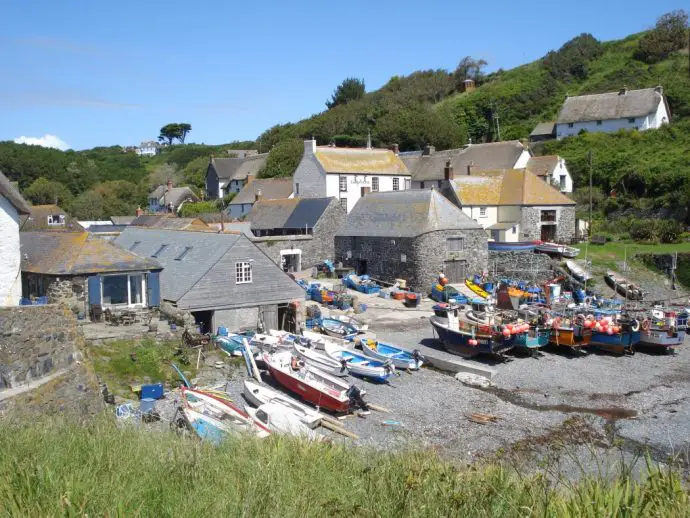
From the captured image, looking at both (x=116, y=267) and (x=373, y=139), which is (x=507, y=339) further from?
(x=373, y=139)

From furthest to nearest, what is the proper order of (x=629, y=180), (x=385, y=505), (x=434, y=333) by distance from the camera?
(x=629, y=180), (x=434, y=333), (x=385, y=505)

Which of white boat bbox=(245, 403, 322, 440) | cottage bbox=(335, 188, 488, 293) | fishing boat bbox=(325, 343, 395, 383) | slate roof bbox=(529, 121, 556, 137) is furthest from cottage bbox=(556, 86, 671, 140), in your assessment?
white boat bbox=(245, 403, 322, 440)

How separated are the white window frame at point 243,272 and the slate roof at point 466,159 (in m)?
29.5

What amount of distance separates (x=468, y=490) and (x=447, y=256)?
3041cm

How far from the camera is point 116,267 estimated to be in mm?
22828

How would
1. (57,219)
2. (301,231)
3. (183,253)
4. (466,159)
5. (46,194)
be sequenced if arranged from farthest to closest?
(46,194) < (466,159) < (57,219) < (301,231) < (183,253)

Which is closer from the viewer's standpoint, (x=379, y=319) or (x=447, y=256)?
(x=379, y=319)

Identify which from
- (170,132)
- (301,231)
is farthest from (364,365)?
(170,132)

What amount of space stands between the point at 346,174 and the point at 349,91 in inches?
2193

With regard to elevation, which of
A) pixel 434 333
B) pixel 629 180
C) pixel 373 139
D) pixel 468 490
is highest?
pixel 373 139

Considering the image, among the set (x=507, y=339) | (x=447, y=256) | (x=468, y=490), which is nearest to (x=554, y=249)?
(x=447, y=256)

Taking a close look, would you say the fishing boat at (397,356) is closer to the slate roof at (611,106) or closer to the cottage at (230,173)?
the slate roof at (611,106)

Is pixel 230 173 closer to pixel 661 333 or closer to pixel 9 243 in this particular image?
pixel 9 243

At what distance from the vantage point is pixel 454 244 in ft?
122
